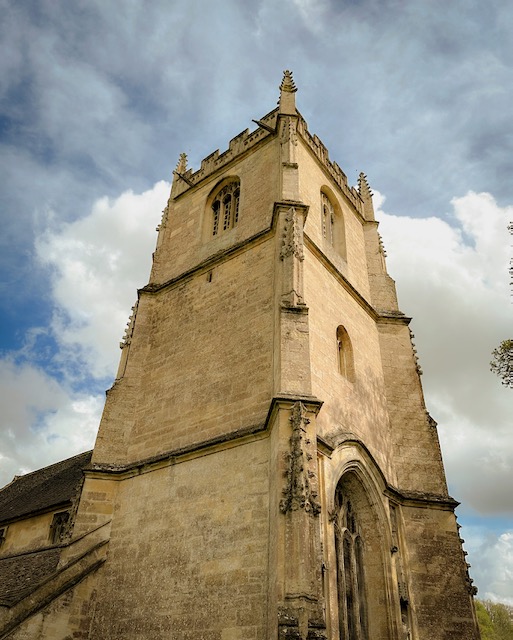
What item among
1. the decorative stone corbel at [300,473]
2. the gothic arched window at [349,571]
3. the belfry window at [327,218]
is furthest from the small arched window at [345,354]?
the decorative stone corbel at [300,473]

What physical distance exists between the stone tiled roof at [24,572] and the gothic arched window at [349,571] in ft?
16.9

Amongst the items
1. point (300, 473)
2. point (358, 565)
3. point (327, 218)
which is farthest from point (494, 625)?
point (300, 473)

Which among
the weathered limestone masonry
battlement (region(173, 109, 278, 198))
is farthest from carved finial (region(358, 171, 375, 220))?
battlement (region(173, 109, 278, 198))

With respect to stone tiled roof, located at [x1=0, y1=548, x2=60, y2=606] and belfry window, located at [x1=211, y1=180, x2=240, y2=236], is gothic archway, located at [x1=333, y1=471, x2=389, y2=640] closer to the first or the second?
stone tiled roof, located at [x1=0, y1=548, x2=60, y2=606]

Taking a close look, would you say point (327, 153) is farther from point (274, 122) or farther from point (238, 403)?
point (238, 403)

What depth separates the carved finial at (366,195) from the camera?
17380mm

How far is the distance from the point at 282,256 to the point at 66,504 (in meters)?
8.89

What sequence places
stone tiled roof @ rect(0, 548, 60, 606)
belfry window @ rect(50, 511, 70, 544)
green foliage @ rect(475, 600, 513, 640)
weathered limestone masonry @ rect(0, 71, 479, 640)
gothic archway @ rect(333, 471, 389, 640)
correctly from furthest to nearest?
green foliage @ rect(475, 600, 513, 640) → belfry window @ rect(50, 511, 70, 544) → stone tiled roof @ rect(0, 548, 60, 606) → gothic archway @ rect(333, 471, 389, 640) → weathered limestone masonry @ rect(0, 71, 479, 640)

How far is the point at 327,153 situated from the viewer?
54.9ft

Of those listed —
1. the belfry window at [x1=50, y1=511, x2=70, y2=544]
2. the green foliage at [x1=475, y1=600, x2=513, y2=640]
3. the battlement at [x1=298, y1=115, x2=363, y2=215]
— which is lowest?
the belfry window at [x1=50, y1=511, x2=70, y2=544]

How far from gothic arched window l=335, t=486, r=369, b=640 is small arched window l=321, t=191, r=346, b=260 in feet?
23.4

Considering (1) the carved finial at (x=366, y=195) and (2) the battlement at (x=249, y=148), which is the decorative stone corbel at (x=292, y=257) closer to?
(2) the battlement at (x=249, y=148)

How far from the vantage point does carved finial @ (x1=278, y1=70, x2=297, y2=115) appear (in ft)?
49.5

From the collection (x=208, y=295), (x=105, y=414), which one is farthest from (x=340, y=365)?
(x=105, y=414)
